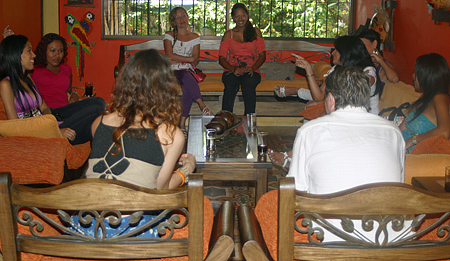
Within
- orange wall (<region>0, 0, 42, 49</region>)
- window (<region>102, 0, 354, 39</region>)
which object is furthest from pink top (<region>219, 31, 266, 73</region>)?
orange wall (<region>0, 0, 42, 49</region>)

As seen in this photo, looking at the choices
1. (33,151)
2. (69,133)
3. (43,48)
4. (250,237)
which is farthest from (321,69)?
(250,237)

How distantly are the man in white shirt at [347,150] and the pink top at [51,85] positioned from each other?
2.86m

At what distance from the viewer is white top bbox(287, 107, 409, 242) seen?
1665 mm

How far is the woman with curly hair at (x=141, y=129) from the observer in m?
1.78

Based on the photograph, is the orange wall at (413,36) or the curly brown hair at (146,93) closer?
the curly brown hair at (146,93)

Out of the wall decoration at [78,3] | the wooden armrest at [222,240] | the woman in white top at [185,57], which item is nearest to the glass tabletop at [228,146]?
the wooden armrest at [222,240]

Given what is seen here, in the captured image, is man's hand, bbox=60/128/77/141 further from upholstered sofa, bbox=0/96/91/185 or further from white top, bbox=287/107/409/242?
white top, bbox=287/107/409/242

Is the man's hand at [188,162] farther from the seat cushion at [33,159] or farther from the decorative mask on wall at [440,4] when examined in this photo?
the decorative mask on wall at [440,4]

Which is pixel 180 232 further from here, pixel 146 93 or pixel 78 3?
pixel 78 3

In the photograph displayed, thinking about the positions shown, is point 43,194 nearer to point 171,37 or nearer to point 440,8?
point 440,8

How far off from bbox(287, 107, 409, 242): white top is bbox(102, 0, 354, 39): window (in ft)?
16.0

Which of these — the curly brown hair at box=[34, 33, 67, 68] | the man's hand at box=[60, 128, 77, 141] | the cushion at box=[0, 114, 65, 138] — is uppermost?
the curly brown hair at box=[34, 33, 67, 68]

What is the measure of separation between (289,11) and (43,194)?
19.0 feet

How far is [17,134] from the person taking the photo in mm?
2688
